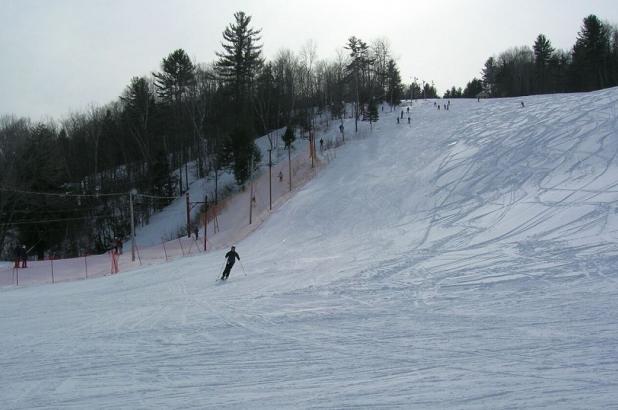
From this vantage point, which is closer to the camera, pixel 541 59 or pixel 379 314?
pixel 379 314

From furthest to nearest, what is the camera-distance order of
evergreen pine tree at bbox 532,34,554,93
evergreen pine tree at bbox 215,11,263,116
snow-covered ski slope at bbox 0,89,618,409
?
evergreen pine tree at bbox 532,34,554,93, evergreen pine tree at bbox 215,11,263,116, snow-covered ski slope at bbox 0,89,618,409

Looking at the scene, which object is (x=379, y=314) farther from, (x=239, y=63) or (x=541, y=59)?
(x=541, y=59)

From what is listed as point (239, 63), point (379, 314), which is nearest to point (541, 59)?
point (239, 63)

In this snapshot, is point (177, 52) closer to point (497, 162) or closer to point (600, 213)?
point (497, 162)

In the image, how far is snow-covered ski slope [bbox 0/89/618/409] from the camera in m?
6.93

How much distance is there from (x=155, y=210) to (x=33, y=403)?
50830 millimetres

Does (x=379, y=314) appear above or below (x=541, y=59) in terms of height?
below

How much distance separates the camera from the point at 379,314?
11.1m

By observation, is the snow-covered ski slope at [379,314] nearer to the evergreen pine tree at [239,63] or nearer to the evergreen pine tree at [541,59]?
the evergreen pine tree at [239,63]

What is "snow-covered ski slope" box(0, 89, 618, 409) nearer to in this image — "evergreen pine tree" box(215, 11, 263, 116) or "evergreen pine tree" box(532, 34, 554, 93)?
"evergreen pine tree" box(215, 11, 263, 116)

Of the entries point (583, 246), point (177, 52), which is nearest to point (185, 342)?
point (583, 246)

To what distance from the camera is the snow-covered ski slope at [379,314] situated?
273 inches

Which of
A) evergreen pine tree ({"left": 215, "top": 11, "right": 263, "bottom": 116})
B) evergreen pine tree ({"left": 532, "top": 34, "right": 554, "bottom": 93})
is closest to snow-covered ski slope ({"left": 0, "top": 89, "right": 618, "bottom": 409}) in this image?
evergreen pine tree ({"left": 215, "top": 11, "right": 263, "bottom": 116})

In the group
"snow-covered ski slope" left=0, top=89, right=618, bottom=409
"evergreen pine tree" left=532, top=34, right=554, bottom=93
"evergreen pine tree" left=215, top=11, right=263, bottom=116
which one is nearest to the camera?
"snow-covered ski slope" left=0, top=89, right=618, bottom=409
